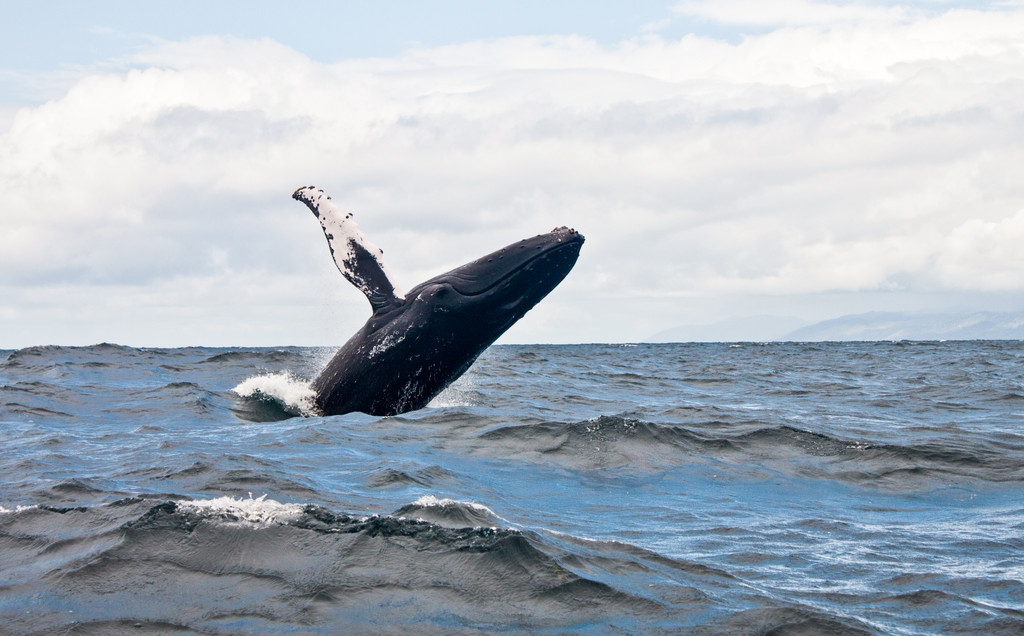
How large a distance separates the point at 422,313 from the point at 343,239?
5.31ft

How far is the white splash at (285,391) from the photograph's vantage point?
43.2ft

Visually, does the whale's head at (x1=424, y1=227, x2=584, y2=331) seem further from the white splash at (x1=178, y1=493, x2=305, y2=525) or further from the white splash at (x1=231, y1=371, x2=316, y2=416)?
the white splash at (x1=178, y1=493, x2=305, y2=525)

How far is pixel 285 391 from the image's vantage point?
1462cm

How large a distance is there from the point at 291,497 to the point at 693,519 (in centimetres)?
335

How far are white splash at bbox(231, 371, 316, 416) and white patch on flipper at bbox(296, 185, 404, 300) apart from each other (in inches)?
78.6

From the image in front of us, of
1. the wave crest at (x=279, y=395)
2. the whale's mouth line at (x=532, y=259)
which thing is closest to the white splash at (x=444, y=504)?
the whale's mouth line at (x=532, y=259)

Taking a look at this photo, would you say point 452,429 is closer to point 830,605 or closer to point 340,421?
point 340,421

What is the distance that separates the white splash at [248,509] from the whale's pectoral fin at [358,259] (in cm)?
534

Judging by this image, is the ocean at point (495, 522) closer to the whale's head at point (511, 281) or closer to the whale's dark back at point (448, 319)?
the whale's dark back at point (448, 319)

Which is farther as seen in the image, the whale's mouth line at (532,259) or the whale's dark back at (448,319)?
the whale's dark back at (448,319)

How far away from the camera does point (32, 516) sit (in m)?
6.95

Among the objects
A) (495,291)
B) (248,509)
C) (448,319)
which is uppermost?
(495,291)

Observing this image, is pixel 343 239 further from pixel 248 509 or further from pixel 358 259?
pixel 248 509

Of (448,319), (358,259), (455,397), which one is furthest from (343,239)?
(455,397)
